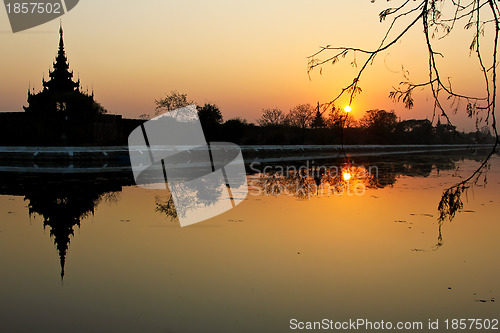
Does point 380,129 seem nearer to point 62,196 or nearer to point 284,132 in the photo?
point 284,132

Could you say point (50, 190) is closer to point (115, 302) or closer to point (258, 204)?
point (258, 204)

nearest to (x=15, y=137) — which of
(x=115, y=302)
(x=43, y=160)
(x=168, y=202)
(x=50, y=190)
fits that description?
(x=43, y=160)

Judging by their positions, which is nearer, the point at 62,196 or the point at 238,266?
the point at 238,266

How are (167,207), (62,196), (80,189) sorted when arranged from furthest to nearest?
(80,189) → (62,196) → (167,207)

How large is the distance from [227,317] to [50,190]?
11.0 metres

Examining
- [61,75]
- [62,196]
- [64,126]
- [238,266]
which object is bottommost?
[238,266]

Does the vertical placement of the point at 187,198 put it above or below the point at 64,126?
below

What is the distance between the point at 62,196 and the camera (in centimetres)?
1278

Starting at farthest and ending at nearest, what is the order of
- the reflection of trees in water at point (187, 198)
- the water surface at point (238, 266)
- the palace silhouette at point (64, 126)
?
the palace silhouette at point (64, 126), the reflection of trees in water at point (187, 198), the water surface at point (238, 266)

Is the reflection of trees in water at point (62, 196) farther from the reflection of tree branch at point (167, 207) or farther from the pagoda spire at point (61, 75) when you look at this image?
the pagoda spire at point (61, 75)

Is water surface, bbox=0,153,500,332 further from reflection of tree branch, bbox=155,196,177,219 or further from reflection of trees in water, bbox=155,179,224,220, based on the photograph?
reflection of trees in water, bbox=155,179,224,220

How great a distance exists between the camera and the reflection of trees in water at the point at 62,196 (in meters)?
8.72

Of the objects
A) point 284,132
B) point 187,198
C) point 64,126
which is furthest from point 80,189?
point 284,132

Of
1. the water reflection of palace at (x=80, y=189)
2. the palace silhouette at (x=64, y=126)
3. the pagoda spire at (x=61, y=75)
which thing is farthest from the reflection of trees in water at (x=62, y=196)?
the pagoda spire at (x=61, y=75)
